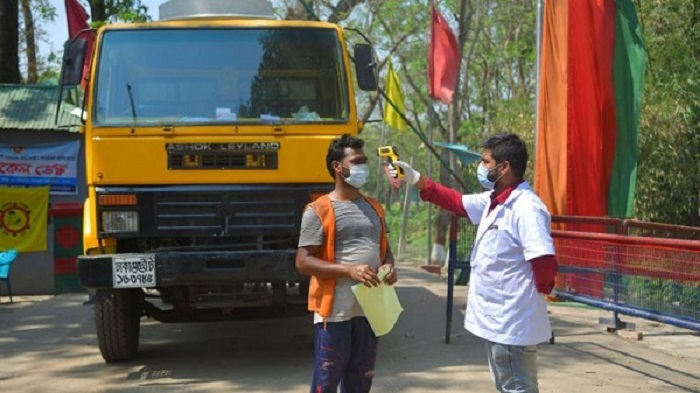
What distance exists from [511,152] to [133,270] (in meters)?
3.82

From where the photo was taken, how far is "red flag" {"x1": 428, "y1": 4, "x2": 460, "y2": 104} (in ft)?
72.0

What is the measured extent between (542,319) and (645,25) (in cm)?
1276

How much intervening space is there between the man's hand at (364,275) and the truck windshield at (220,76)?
3.29 m

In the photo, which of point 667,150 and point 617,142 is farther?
point 667,150

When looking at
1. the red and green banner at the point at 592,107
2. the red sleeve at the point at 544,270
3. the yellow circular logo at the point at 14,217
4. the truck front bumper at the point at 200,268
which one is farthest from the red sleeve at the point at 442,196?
the yellow circular logo at the point at 14,217

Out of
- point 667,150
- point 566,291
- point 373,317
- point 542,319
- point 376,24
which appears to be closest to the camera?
point 542,319

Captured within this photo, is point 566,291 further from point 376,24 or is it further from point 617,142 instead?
point 376,24

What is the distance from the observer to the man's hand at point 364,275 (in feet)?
15.5

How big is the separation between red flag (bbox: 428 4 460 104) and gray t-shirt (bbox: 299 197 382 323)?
56.2 feet

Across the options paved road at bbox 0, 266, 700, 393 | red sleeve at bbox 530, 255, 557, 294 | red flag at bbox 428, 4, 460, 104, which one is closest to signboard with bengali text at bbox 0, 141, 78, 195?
paved road at bbox 0, 266, 700, 393

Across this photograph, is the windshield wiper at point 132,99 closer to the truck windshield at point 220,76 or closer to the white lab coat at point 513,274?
the truck windshield at point 220,76

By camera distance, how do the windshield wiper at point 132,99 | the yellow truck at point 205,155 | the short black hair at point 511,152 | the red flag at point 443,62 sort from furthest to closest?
the red flag at point 443,62 < the windshield wiper at point 132,99 < the yellow truck at point 205,155 < the short black hair at point 511,152

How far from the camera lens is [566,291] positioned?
27.4ft

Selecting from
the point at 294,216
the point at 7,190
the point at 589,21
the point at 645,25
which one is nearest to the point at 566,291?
the point at 294,216
